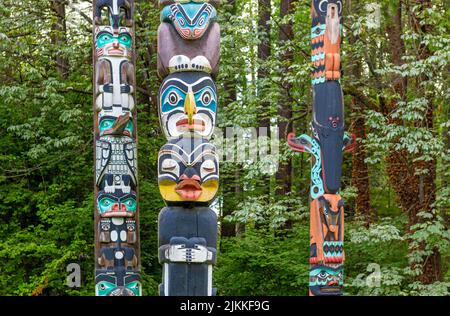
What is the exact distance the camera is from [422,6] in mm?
12586

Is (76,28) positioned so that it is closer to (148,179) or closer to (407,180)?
(148,179)

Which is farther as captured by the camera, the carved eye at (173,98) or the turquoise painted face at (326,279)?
the turquoise painted face at (326,279)

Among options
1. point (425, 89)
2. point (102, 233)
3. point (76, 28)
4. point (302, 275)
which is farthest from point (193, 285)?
point (76, 28)

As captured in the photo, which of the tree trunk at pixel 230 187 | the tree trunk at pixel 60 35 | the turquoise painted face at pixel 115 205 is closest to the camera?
the turquoise painted face at pixel 115 205

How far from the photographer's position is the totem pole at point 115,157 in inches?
427

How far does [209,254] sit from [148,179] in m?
7.18

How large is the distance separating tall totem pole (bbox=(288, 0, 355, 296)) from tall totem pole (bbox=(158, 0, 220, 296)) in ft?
4.91

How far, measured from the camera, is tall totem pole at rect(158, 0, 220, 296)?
29.3 ft

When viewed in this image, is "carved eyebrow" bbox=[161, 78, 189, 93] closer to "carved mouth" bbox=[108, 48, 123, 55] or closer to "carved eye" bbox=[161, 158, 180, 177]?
"carved eye" bbox=[161, 158, 180, 177]

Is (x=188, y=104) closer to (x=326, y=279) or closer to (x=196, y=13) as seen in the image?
(x=196, y=13)

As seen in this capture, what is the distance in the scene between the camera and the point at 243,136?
1405 cm

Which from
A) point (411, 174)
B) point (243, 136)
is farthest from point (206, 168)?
point (411, 174)

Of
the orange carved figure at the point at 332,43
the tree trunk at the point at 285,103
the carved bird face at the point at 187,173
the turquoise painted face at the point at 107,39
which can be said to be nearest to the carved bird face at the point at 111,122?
the turquoise painted face at the point at 107,39

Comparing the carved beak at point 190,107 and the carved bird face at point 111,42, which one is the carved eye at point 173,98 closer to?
the carved beak at point 190,107
